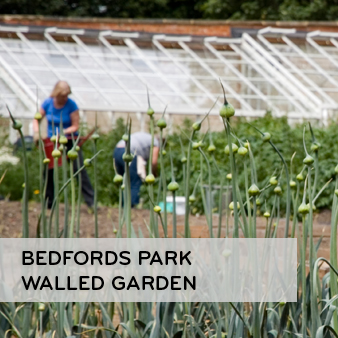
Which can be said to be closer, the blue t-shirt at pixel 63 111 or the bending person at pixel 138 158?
the blue t-shirt at pixel 63 111

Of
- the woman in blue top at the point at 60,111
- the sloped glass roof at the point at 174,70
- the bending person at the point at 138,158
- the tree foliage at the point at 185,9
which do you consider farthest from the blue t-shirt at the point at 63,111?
the tree foliage at the point at 185,9

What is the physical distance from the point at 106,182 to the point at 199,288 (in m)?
5.33

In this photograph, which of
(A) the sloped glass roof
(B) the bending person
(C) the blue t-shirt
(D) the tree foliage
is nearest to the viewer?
(C) the blue t-shirt

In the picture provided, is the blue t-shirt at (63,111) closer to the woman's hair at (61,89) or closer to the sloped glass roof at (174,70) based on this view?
the woman's hair at (61,89)

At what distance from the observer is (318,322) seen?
1390 mm

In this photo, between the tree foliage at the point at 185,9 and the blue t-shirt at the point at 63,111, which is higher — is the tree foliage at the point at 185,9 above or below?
above

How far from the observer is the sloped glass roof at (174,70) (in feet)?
35.6

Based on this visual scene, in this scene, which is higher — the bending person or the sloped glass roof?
the sloped glass roof

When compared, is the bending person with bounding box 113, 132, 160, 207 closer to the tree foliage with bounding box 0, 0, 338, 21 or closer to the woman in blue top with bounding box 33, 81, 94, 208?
the woman in blue top with bounding box 33, 81, 94, 208

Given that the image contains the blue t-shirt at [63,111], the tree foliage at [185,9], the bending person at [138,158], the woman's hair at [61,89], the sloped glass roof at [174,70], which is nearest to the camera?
the woman's hair at [61,89]

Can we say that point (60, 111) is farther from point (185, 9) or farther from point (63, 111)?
point (185, 9)

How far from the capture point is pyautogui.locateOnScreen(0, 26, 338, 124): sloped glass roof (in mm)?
10844

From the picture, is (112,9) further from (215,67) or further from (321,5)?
(215,67)

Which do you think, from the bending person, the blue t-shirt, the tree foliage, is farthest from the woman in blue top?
the tree foliage
